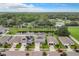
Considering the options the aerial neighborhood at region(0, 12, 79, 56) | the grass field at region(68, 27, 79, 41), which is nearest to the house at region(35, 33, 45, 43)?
the aerial neighborhood at region(0, 12, 79, 56)

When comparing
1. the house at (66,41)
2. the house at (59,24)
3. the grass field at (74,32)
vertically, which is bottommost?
the house at (66,41)

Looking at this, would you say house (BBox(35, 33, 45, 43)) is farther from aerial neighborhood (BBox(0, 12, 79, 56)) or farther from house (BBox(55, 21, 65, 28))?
house (BBox(55, 21, 65, 28))

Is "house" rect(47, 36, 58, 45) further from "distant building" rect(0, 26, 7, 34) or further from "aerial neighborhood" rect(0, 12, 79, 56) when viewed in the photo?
"distant building" rect(0, 26, 7, 34)

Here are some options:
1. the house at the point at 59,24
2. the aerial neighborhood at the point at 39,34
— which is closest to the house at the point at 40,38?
the aerial neighborhood at the point at 39,34

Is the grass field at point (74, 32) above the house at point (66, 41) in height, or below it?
above

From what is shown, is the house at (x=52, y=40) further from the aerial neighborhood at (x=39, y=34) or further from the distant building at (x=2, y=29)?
the distant building at (x=2, y=29)

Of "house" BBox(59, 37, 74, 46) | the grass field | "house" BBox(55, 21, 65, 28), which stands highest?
"house" BBox(55, 21, 65, 28)

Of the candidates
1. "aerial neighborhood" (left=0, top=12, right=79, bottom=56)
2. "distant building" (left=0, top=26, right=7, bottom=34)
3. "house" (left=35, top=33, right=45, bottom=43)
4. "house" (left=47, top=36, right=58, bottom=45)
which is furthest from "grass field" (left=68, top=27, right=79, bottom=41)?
"distant building" (left=0, top=26, right=7, bottom=34)

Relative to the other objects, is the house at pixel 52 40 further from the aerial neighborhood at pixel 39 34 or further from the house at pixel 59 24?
the house at pixel 59 24

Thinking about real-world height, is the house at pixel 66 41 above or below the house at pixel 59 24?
below

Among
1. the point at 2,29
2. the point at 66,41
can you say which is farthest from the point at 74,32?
the point at 2,29

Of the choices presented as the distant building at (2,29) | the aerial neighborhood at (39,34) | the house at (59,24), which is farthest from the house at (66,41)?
the distant building at (2,29)

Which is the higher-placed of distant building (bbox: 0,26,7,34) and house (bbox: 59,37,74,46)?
distant building (bbox: 0,26,7,34)
